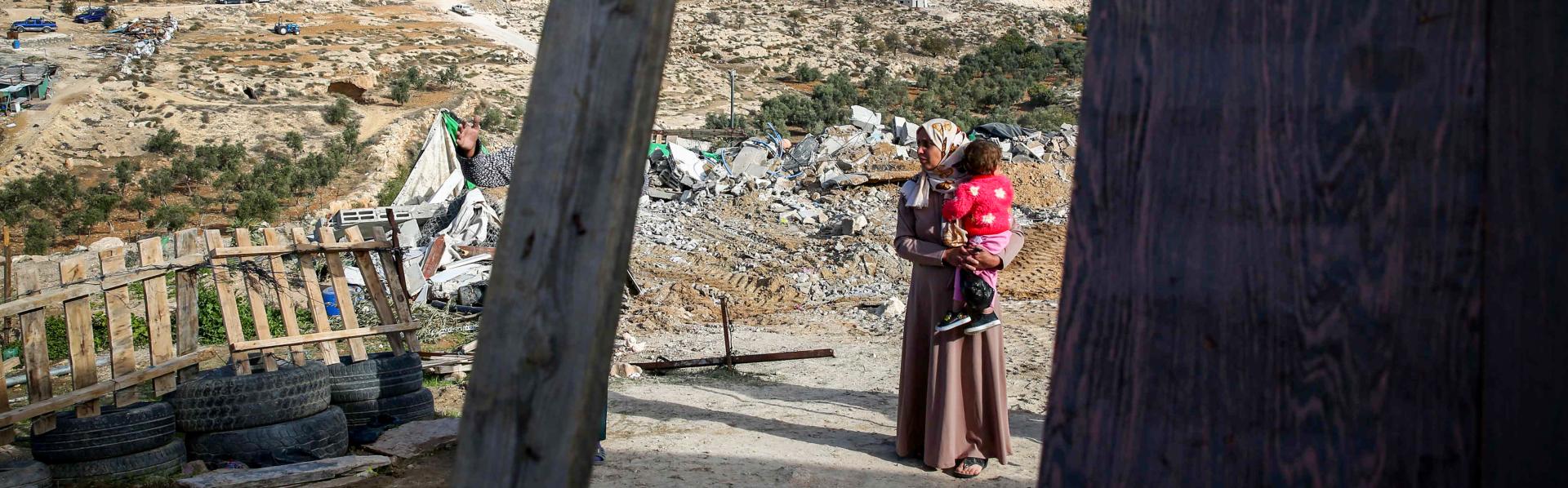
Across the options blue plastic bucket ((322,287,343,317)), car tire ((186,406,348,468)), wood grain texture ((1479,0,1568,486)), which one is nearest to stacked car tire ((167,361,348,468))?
car tire ((186,406,348,468))

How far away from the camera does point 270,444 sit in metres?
5.27

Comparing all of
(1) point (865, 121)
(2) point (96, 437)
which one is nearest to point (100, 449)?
(2) point (96, 437)

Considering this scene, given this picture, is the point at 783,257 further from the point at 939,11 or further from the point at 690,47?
the point at 939,11

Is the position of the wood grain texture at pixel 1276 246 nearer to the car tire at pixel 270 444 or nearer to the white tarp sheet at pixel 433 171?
the car tire at pixel 270 444

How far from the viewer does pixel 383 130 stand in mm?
25094

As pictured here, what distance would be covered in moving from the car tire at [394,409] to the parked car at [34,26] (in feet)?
128

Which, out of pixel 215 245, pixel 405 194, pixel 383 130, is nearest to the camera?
pixel 215 245

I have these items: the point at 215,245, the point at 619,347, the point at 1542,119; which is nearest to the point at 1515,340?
the point at 1542,119

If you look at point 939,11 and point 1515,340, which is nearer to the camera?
point 1515,340

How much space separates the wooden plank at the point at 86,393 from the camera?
5.04m

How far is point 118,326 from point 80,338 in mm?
236

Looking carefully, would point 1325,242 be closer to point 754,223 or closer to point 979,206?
point 979,206

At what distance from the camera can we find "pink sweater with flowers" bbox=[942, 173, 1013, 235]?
172 inches

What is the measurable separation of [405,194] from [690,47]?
1036 inches
